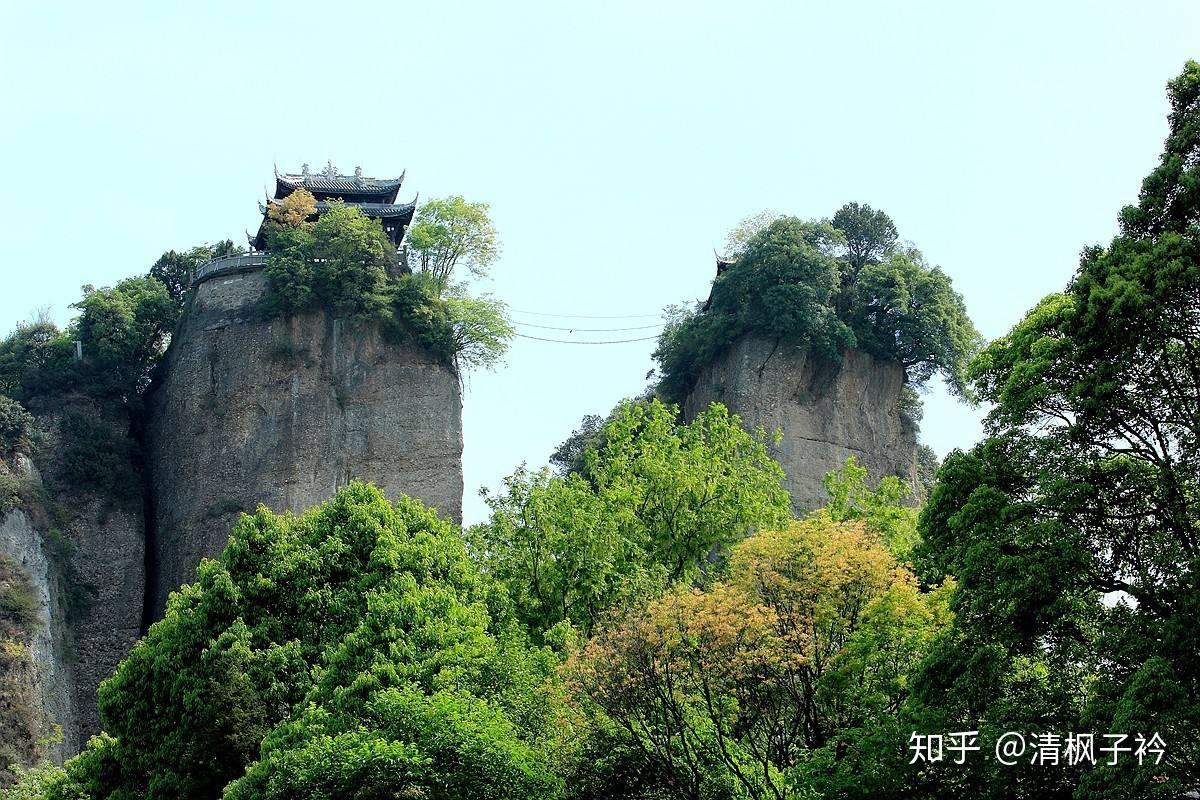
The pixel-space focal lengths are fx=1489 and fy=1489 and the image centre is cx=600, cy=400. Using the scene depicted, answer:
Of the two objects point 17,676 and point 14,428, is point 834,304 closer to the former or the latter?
point 14,428

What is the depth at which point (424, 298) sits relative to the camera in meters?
41.9

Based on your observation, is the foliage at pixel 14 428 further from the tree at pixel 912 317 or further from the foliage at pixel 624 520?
the tree at pixel 912 317

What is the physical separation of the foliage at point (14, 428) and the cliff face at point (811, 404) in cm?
1853

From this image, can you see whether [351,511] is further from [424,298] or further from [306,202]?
[306,202]

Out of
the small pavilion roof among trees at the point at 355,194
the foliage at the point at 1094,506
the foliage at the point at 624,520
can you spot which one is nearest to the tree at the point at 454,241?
the small pavilion roof among trees at the point at 355,194

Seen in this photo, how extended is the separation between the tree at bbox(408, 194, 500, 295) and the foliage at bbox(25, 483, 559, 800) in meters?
18.3

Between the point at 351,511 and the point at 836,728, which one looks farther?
the point at 351,511

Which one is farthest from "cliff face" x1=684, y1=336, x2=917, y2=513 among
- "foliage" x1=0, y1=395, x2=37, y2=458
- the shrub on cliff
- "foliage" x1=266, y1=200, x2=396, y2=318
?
"foliage" x1=0, y1=395, x2=37, y2=458

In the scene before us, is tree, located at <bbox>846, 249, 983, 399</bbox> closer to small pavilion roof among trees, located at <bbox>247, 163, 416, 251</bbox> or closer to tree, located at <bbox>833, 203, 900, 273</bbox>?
tree, located at <bbox>833, 203, 900, 273</bbox>

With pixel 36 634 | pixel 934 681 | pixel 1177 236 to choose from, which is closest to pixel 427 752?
pixel 934 681

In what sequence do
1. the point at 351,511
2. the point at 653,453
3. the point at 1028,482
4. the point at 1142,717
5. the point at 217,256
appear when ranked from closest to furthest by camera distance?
1. the point at 1142,717
2. the point at 1028,482
3. the point at 351,511
4. the point at 653,453
5. the point at 217,256

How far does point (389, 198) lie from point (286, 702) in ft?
79.8

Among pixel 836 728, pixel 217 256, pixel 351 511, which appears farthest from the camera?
Result: pixel 217 256

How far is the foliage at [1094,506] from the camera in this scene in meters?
16.3
